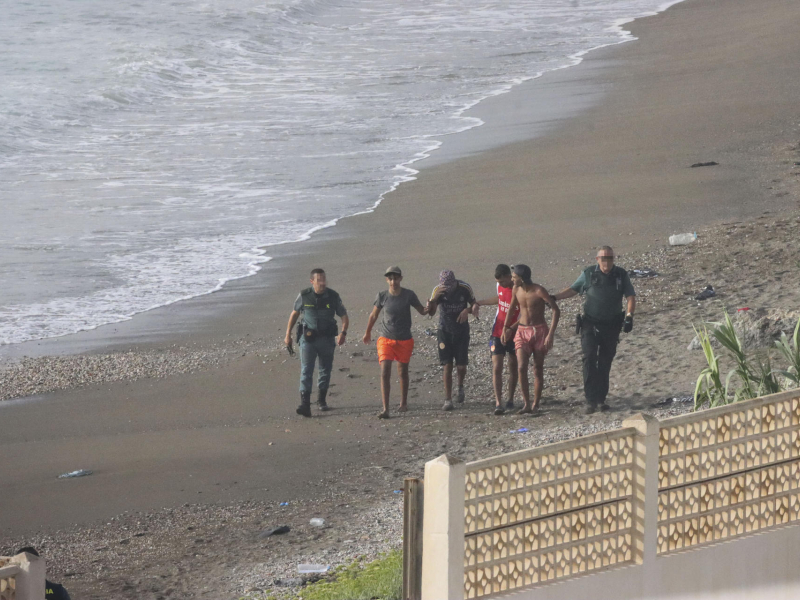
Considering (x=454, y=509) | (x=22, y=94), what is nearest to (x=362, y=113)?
(x=22, y=94)

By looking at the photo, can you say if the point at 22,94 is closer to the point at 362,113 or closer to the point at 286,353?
the point at 362,113

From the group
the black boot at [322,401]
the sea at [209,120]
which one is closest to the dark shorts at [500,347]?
the black boot at [322,401]

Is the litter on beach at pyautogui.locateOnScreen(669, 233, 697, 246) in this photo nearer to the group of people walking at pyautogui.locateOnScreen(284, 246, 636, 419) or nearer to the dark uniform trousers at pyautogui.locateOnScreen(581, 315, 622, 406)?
the group of people walking at pyautogui.locateOnScreen(284, 246, 636, 419)

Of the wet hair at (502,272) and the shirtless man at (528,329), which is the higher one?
the wet hair at (502,272)

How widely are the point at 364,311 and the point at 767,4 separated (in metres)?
35.5

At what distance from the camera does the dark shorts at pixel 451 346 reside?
11.6 m

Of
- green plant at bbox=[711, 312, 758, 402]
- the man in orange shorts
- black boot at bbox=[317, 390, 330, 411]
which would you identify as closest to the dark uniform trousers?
the man in orange shorts

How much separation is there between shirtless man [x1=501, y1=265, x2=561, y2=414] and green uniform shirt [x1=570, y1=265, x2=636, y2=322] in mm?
339

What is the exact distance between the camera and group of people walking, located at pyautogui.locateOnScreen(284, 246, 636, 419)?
431 inches

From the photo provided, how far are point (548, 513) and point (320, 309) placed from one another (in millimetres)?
6314

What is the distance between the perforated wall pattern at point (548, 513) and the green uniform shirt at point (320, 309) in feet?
20.2

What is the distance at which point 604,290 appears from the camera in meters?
10.9

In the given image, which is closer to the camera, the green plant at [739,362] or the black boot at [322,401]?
the green plant at [739,362]

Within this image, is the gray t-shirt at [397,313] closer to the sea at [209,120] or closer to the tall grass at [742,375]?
the tall grass at [742,375]
